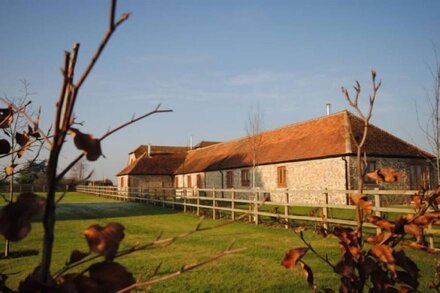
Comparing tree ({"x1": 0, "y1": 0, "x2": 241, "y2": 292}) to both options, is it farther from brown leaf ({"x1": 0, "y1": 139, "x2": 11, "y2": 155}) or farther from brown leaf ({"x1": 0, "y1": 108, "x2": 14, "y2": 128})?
brown leaf ({"x1": 0, "y1": 108, "x2": 14, "y2": 128})

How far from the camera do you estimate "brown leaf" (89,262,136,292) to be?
913 millimetres

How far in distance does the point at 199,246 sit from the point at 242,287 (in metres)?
3.88

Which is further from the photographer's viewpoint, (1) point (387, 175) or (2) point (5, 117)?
(2) point (5, 117)

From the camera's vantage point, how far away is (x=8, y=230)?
2.84 ft

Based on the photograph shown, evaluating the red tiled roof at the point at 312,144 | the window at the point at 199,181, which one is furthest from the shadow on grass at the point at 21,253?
the window at the point at 199,181

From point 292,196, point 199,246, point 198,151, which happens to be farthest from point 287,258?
point 198,151

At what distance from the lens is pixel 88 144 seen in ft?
3.00

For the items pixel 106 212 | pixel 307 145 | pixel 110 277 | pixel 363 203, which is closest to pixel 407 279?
pixel 363 203

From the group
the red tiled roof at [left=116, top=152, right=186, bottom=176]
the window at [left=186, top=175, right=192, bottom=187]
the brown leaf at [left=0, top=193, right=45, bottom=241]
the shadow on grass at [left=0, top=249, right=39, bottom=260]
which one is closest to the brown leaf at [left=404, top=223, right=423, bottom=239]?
the brown leaf at [left=0, top=193, right=45, bottom=241]

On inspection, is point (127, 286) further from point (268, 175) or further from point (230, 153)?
point (230, 153)

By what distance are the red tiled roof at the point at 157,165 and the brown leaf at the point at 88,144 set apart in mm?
40866

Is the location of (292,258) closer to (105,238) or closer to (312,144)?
(105,238)

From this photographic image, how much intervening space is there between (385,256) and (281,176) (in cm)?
2469

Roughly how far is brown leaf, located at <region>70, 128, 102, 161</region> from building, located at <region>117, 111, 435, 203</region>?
17171 millimetres
